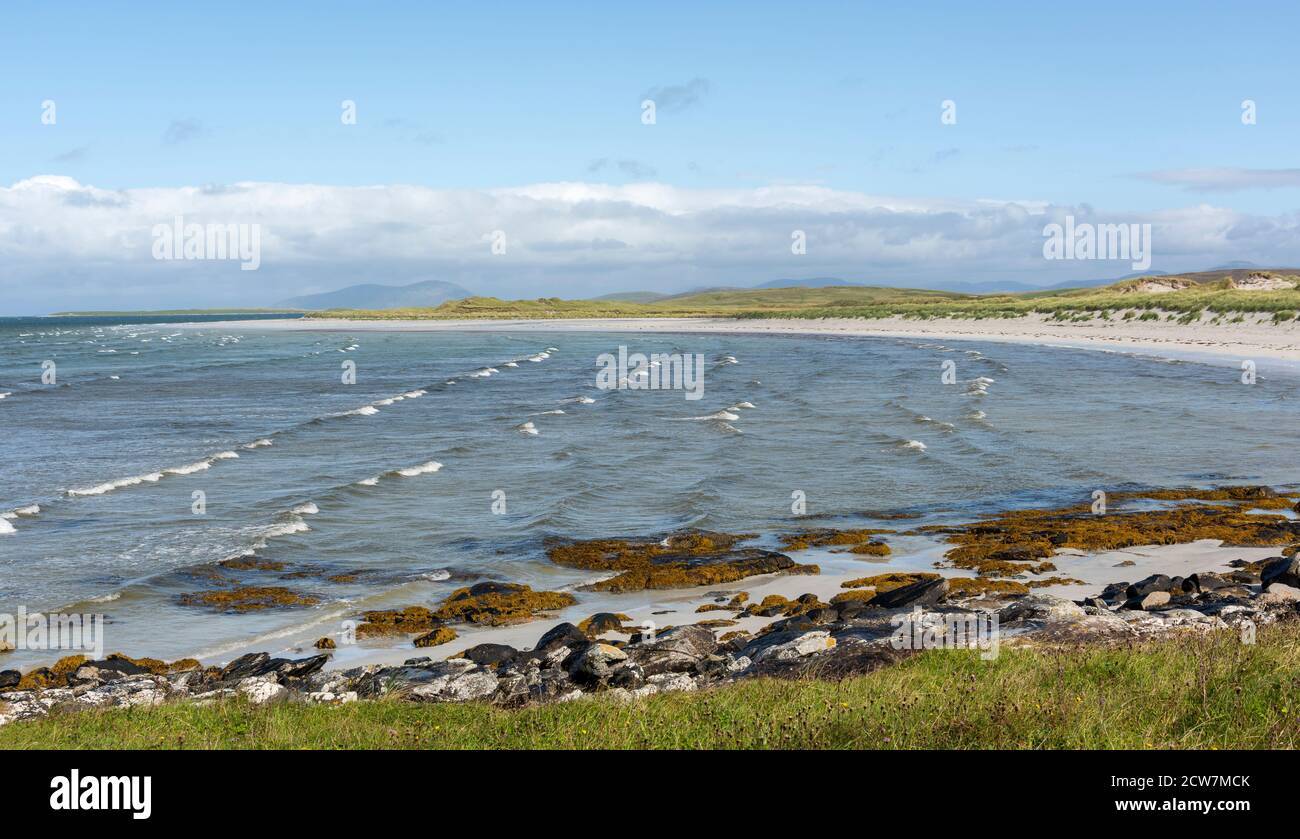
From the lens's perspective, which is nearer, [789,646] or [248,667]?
[789,646]

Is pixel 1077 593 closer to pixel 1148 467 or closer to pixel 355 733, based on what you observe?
pixel 355 733

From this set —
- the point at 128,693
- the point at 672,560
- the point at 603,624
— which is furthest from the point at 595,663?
the point at 672,560

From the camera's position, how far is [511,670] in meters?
13.0

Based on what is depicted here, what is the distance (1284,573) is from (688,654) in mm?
8771

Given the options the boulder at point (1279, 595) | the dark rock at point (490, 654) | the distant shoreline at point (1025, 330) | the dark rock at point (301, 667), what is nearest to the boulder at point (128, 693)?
the dark rock at point (301, 667)

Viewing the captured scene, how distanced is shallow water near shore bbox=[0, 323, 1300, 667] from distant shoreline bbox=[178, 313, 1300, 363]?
38.5 ft

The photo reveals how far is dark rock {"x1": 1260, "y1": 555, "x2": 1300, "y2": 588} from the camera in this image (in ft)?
49.5

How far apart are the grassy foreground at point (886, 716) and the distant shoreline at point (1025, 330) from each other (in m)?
60.6

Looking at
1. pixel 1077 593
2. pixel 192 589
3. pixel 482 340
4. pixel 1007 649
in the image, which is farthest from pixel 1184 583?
pixel 482 340

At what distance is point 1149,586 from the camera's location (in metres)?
15.7

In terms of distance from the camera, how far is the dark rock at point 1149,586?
50.9 ft

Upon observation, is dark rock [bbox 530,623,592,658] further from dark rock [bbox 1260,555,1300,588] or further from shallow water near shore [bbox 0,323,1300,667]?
dark rock [bbox 1260,555,1300,588]

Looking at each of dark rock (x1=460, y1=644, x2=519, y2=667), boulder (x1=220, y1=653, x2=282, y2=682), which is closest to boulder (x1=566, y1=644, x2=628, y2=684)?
dark rock (x1=460, y1=644, x2=519, y2=667)

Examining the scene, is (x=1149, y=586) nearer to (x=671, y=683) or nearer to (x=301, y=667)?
(x=671, y=683)
